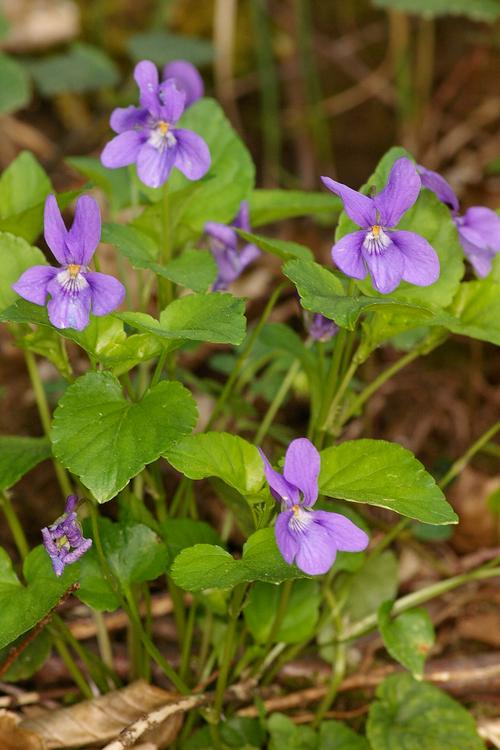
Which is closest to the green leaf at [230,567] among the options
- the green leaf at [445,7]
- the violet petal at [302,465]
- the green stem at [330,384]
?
the violet petal at [302,465]

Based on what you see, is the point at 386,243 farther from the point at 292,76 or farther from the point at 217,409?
the point at 292,76

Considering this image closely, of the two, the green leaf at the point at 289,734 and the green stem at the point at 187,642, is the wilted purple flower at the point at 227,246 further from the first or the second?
the green leaf at the point at 289,734

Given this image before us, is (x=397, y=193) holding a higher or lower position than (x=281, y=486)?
higher

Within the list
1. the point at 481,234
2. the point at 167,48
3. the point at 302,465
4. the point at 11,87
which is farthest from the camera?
the point at 167,48

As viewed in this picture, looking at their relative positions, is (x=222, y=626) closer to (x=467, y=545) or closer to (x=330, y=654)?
(x=330, y=654)

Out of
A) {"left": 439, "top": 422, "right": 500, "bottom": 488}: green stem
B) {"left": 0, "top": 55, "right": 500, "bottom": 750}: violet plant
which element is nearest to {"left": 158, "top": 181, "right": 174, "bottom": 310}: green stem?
{"left": 0, "top": 55, "right": 500, "bottom": 750}: violet plant

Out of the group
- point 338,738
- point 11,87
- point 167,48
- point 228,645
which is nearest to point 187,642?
point 228,645

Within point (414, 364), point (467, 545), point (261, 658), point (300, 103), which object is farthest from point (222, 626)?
point (300, 103)
